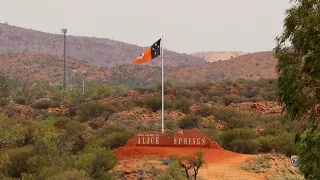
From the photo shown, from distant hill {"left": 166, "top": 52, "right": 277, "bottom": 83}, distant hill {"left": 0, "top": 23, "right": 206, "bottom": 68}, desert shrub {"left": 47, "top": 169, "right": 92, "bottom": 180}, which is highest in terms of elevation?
distant hill {"left": 0, "top": 23, "right": 206, "bottom": 68}

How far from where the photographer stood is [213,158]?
73.1 ft

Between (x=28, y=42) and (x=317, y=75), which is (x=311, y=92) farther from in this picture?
(x=28, y=42)

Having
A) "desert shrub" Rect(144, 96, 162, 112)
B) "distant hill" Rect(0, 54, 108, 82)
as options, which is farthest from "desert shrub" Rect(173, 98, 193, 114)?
"distant hill" Rect(0, 54, 108, 82)

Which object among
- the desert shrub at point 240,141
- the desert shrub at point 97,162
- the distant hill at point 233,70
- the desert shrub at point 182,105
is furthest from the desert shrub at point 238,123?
the distant hill at point 233,70

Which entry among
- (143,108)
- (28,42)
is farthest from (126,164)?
(28,42)

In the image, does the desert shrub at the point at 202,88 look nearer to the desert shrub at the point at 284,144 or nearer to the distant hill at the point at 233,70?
the desert shrub at the point at 284,144

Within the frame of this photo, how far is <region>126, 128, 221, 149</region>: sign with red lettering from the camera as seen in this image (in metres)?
23.2

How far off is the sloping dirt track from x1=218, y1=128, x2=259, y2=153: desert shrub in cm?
263

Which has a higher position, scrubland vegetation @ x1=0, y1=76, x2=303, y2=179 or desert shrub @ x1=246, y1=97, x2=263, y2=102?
desert shrub @ x1=246, y1=97, x2=263, y2=102

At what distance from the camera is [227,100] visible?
52.0 meters

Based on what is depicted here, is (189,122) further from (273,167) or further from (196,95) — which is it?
(196,95)

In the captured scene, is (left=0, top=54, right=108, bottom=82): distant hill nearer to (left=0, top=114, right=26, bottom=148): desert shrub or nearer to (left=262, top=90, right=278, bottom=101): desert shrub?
(left=262, top=90, right=278, bottom=101): desert shrub

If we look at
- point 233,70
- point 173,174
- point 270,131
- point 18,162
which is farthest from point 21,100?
point 233,70

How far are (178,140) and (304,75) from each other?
1188 centimetres
